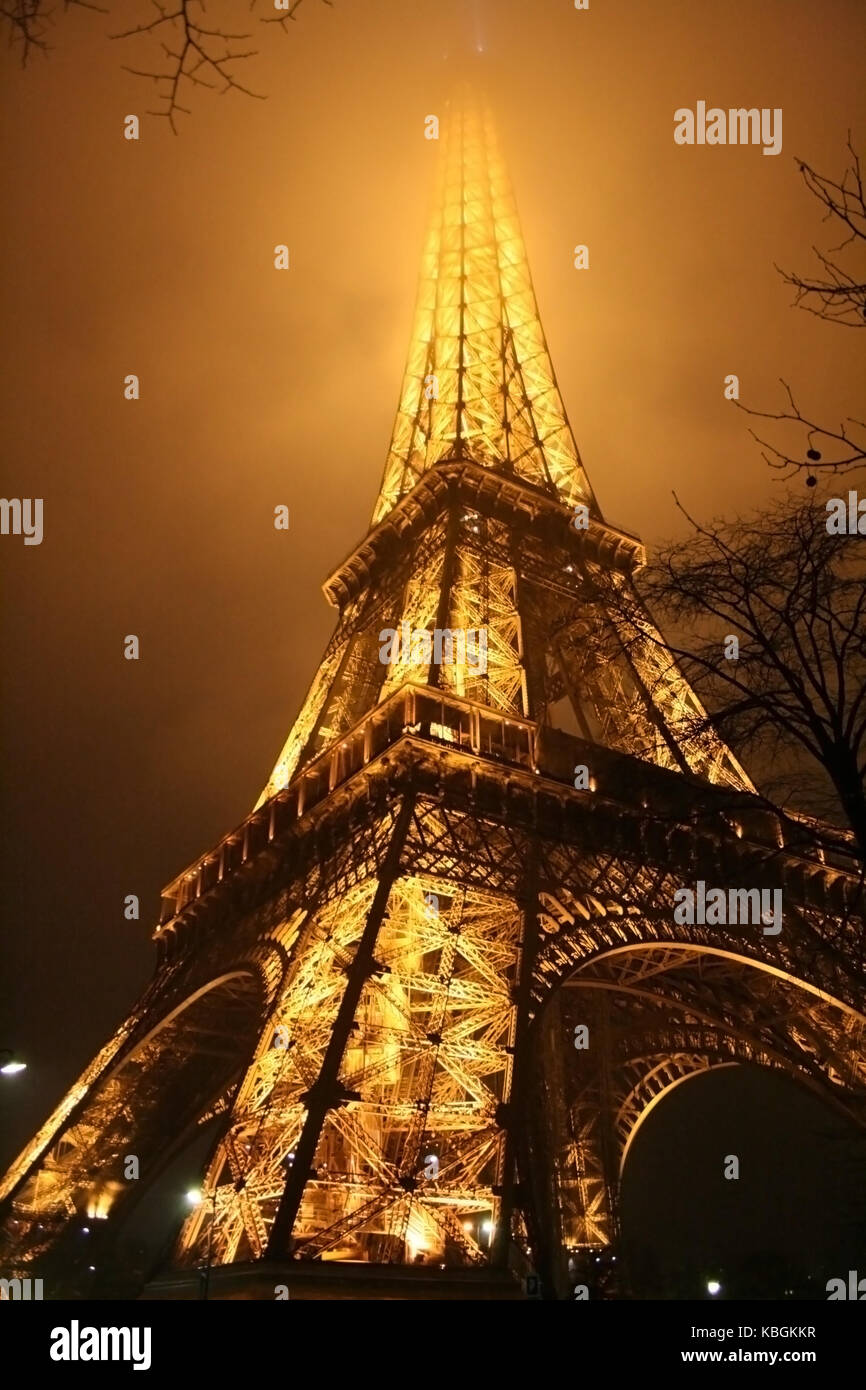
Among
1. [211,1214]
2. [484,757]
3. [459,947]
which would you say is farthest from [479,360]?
[211,1214]

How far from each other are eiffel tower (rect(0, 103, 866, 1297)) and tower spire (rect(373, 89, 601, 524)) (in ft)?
0.78

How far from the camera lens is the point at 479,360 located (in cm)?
4284

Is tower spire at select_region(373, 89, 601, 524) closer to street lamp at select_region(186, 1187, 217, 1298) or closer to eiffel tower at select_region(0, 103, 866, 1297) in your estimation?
eiffel tower at select_region(0, 103, 866, 1297)

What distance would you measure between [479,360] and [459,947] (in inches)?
1120

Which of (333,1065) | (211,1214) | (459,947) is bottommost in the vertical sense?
(211,1214)

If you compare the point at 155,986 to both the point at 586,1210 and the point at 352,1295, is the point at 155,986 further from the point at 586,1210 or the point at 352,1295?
the point at 352,1295

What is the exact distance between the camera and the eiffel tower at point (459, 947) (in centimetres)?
1788

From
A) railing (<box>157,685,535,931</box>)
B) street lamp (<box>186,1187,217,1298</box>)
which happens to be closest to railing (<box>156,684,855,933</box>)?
railing (<box>157,685,535,931</box>)

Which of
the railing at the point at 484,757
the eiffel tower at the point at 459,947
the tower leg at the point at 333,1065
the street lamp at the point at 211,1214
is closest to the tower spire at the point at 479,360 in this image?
the eiffel tower at the point at 459,947

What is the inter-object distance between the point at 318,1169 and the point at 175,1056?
53.4 ft

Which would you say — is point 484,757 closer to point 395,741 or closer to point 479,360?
point 395,741

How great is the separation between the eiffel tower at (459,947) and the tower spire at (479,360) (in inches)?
9.4
